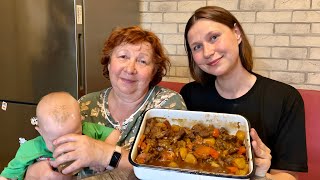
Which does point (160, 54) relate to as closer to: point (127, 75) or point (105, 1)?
point (127, 75)

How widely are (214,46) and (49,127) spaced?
79 cm

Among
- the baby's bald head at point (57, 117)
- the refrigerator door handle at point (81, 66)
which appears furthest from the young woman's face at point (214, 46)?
the refrigerator door handle at point (81, 66)

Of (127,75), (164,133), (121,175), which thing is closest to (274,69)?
(127,75)

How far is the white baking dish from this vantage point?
799mm

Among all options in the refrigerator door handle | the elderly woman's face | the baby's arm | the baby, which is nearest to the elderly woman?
the elderly woman's face

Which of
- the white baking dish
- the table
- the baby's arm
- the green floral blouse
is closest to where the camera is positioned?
the white baking dish

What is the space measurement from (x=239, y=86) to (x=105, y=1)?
1.24 m

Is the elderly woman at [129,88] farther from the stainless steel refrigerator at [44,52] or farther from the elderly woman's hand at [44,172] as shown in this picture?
the stainless steel refrigerator at [44,52]

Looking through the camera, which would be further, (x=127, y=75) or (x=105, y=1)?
(x=105, y=1)

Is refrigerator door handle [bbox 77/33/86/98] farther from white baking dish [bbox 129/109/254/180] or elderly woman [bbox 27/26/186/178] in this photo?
white baking dish [bbox 129/109/254/180]

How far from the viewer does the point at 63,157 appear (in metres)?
1.01

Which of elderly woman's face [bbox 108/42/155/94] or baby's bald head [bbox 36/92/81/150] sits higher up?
elderly woman's face [bbox 108/42/155/94]

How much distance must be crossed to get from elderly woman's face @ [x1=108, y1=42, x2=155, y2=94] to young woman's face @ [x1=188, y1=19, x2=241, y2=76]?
23cm

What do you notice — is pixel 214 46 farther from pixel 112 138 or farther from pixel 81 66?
pixel 81 66
